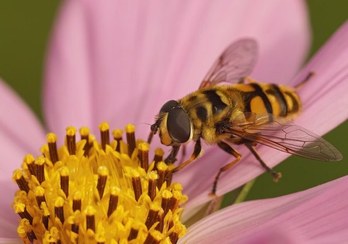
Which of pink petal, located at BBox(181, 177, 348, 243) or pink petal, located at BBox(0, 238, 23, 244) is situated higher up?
pink petal, located at BBox(0, 238, 23, 244)

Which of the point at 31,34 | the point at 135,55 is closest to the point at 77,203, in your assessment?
the point at 135,55

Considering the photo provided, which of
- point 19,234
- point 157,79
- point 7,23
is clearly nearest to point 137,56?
point 157,79

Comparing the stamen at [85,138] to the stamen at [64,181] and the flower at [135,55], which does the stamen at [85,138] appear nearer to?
the stamen at [64,181]

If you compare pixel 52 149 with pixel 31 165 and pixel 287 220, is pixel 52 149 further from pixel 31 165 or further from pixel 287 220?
pixel 287 220

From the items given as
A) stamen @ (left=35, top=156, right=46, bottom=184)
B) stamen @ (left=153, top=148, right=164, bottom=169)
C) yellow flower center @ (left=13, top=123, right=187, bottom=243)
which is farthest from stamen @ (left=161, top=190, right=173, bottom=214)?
stamen @ (left=35, top=156, right=46, bottom=184)

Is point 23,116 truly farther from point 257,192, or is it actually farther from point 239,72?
point 257,192

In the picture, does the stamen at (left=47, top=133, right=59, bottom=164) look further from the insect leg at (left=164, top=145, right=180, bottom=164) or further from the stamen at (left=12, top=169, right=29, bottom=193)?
the insect leg at (left=164, top=145, right=180, bottom=164)

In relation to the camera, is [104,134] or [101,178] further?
[104,134]
